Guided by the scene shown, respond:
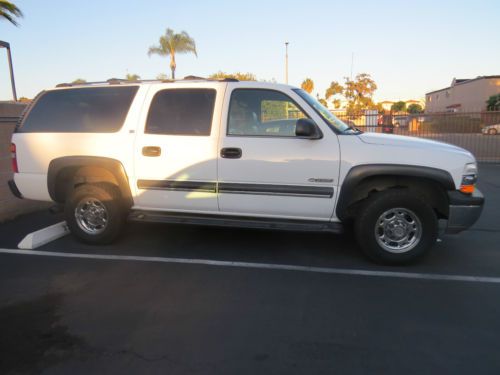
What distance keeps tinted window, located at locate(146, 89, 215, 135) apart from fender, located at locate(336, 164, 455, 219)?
1672mm

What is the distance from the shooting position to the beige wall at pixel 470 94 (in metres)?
48.0

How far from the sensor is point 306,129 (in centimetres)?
421

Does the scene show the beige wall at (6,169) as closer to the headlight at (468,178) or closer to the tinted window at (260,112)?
Result: the tinted window at (260,112)

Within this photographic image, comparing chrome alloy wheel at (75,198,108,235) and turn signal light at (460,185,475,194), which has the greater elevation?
turn signal light at (460,185,475,194)

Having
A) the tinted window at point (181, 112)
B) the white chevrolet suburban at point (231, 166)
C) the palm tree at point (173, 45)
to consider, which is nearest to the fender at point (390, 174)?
the white chevrolet suburban at point (231, 166)

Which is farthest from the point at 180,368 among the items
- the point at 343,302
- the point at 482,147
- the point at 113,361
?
the point at 482,147

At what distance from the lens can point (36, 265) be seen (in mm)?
4625

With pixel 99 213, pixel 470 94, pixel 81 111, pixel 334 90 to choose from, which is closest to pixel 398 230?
pixel 99 213

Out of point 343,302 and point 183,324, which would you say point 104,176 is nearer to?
point 183,324

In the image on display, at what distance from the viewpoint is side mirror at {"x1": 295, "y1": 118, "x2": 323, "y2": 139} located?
4.21 m

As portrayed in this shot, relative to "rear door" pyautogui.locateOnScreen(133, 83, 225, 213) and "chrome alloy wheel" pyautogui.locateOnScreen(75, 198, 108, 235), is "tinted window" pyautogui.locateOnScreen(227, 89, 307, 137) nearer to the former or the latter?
Answer: "rear door" pyautogui.locateOnScreen(133, 83, 225, 213)

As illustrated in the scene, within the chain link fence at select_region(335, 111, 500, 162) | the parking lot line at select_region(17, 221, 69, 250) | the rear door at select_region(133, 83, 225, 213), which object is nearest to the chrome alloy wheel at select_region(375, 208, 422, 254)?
the rear door at select_region(133, 83, 225, 213)

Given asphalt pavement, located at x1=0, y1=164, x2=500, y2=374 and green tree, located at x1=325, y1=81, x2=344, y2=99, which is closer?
asphalt pavement, located at x1=0, y1=164, x2=500, y2=374

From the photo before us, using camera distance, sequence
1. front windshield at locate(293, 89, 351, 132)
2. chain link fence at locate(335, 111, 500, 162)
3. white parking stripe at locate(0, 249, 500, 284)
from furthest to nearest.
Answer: chain link fence at locate(335, 111, 500, 162), front windshield at locate(293, 89, 351, 132), white parking stripe at locate(0, 249, 500, 284)
